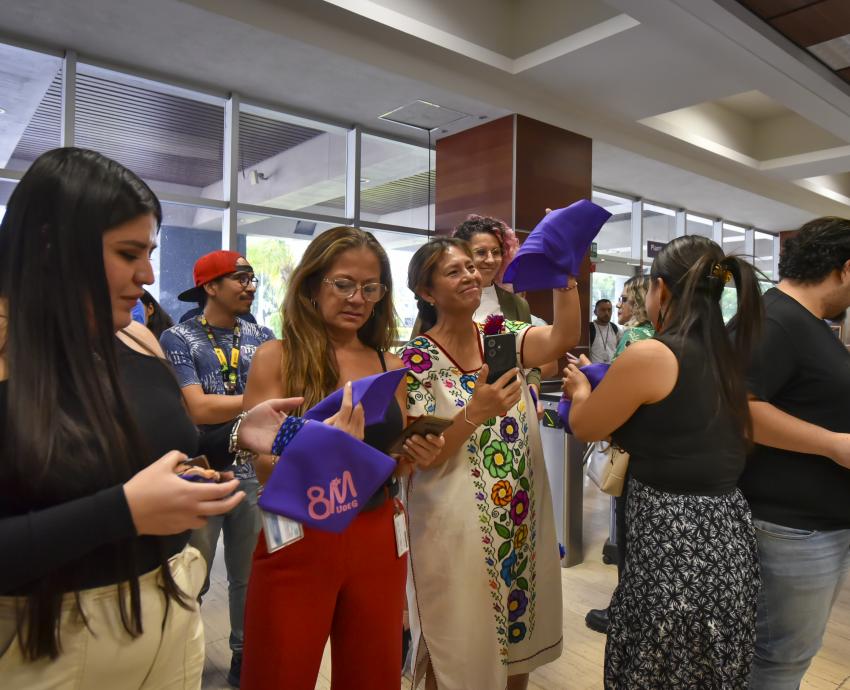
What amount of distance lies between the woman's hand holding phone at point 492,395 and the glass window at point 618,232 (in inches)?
296

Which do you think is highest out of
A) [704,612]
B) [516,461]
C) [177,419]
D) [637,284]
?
[637,284]

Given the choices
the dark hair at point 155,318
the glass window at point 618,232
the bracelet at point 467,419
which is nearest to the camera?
the bracelet at point 467,419

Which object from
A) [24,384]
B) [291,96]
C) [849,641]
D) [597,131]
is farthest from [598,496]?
[24,384]

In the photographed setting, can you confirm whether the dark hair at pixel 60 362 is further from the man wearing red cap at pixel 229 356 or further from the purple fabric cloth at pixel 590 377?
the man wearing red cap at pixel 229 356

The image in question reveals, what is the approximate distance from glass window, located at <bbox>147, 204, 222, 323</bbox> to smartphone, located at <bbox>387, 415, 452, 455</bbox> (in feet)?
13.2

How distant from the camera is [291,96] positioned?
5105mm

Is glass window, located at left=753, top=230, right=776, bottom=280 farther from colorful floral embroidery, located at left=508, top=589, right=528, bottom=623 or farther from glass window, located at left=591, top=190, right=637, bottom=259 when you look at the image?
colorful floral embroidery, located at left=508, top=589, right=528, bottom=623

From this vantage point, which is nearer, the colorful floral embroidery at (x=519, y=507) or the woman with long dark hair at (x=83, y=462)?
the woman with long dark hair at (x=83, y=462)

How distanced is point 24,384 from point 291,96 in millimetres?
4858

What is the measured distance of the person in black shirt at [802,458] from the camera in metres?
1.42

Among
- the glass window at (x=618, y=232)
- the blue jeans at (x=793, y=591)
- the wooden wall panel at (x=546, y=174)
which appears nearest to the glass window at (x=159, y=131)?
the wooden wall panel at (x=546, y=174)

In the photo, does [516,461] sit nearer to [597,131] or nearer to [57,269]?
[57,269]

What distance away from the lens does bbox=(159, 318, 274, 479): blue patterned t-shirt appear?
211cm

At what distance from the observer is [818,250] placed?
4.80 ft
